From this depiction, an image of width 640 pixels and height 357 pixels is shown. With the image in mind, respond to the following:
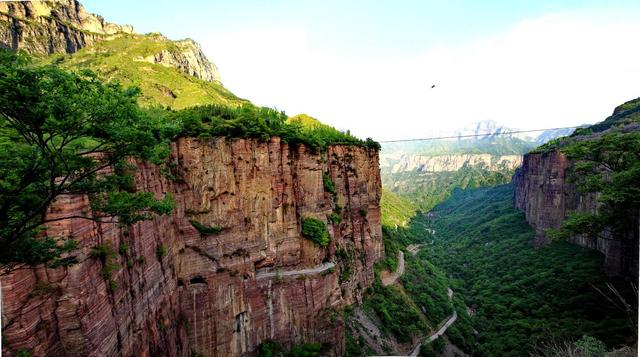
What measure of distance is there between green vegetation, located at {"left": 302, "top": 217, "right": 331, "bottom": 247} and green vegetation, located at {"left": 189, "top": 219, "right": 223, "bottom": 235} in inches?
273

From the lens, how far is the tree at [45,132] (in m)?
6.05

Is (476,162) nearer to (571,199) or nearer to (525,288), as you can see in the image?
(571,199)

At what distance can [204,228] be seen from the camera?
20750 millimetres

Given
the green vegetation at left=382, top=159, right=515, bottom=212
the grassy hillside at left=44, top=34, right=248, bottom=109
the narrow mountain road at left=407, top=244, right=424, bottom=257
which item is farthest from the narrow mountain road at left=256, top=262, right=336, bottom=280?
the green vegetation at left=382, top=159, right=515, bottom=212

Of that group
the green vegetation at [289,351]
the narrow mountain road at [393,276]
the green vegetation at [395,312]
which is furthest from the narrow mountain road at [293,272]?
the narrow mountain road at [393,276]

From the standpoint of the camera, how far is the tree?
19.9ft

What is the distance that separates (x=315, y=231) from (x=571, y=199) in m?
32.5

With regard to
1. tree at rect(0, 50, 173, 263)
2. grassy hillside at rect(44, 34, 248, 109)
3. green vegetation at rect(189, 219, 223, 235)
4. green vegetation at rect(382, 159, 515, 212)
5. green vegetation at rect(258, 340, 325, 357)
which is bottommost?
green vegetation at rect(382, 159, 515, 212)

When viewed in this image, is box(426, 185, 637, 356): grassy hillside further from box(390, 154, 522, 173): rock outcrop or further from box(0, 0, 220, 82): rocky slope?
box(390, 154, 522, 173): rock outcrop

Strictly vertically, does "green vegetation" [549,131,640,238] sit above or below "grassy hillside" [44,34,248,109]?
below

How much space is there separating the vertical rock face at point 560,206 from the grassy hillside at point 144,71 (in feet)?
141

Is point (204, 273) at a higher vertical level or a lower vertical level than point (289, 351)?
higher

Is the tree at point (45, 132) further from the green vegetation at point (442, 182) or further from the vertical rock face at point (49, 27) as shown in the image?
the green vegetation at point (442, 182)

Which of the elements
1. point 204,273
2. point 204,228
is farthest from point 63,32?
point 204,273
